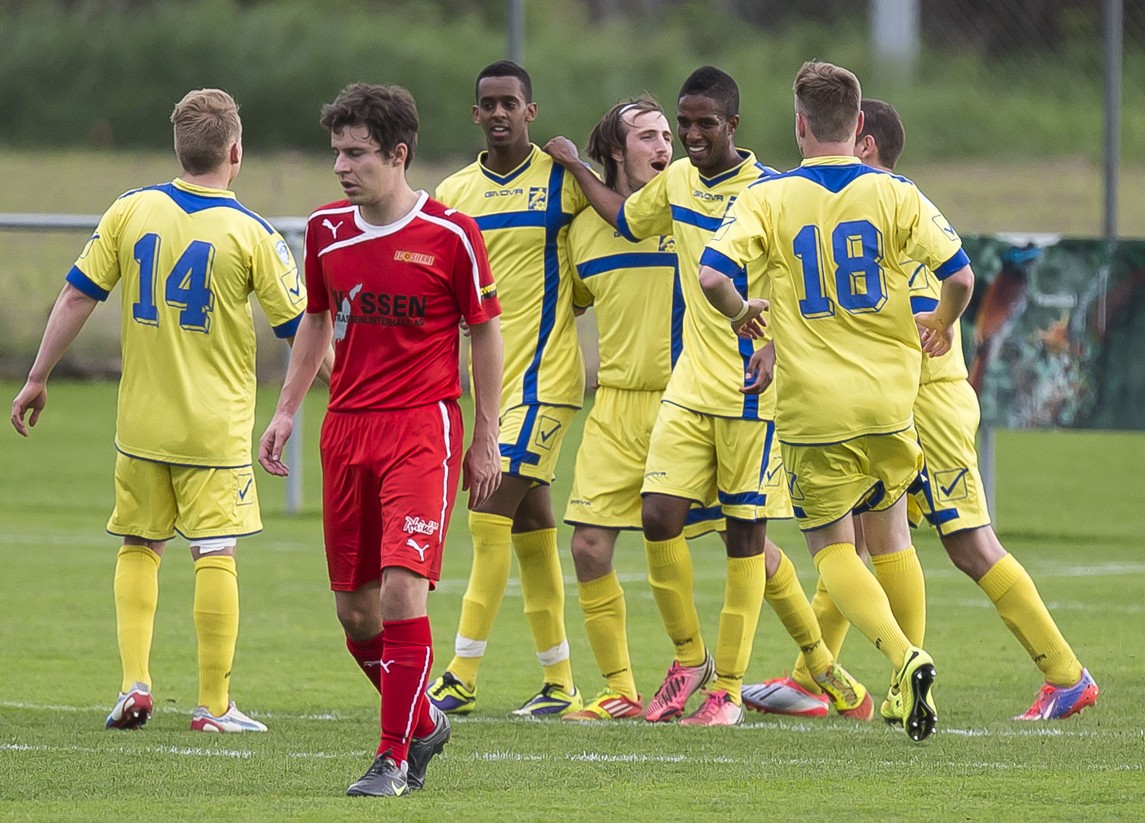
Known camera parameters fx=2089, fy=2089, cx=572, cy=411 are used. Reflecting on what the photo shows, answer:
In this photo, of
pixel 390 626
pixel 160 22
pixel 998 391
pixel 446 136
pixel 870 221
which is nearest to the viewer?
pixel 390 626

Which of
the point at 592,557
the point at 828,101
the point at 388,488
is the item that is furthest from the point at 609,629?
the point at 828,101

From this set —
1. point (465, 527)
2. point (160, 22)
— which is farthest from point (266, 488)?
point (160, 22)

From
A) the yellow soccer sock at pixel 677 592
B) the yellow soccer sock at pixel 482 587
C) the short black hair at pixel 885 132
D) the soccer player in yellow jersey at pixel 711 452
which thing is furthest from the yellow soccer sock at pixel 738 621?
the short black hair at pixel 885 132

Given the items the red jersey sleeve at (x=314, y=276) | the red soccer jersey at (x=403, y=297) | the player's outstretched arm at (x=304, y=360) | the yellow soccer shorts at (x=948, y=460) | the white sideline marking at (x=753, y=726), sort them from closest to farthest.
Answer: the red soccer jersey at (x=403, y=297) → the red jersey sleeve at (x=314, y=276) → the player's outstretched arm at (x=304, y=360) → the white sideline marking at (x=753, y=726) → the yellow soccer shorts at (x=948, y=460)

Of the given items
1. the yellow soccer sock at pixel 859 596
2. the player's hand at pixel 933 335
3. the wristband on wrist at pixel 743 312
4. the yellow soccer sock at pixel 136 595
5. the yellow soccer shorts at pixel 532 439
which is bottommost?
the yellow soccer sock at pixel 136 595

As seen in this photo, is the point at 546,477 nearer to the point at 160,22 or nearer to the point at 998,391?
the point at 998,391

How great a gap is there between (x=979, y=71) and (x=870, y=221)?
2008 cm

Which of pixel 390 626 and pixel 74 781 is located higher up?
pixel 390 626

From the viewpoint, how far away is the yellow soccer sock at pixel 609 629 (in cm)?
757

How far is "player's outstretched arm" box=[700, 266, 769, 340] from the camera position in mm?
6391

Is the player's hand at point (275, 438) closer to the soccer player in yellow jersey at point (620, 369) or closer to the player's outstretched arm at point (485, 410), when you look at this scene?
the player's outstretched arm at point (485, 410)

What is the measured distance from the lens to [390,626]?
5.60m

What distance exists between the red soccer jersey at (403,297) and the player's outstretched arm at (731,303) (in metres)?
0.83

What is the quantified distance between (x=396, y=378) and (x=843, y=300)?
5.09ft
